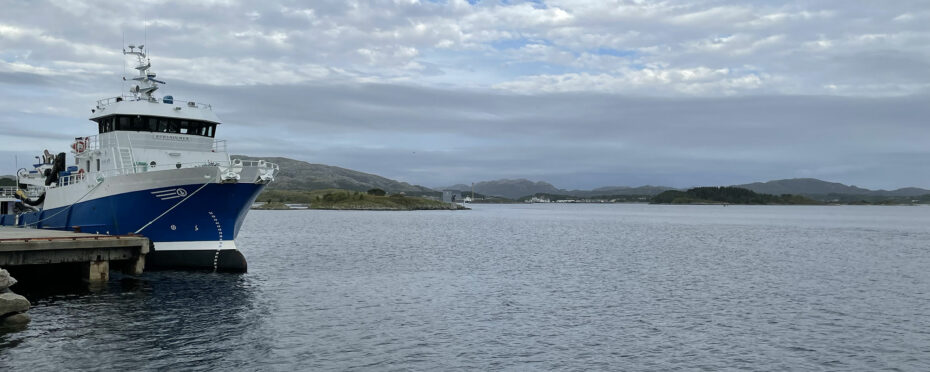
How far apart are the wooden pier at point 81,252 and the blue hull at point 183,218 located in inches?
53.7

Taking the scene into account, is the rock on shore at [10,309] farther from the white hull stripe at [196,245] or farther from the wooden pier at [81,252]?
the white hull stripe at [196,245]

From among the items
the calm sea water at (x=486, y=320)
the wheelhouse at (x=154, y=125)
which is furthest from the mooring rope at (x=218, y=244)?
the wheelhouse at (x=154, y=125)

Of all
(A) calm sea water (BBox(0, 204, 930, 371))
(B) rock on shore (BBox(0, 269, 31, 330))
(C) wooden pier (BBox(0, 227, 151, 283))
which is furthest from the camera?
(C) wooden pier (BBox(0, 227, 151, 283))

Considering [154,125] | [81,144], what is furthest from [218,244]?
[81,144]

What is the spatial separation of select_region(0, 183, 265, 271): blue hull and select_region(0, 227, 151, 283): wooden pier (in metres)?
1.36

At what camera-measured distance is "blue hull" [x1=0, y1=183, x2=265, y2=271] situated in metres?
33.2

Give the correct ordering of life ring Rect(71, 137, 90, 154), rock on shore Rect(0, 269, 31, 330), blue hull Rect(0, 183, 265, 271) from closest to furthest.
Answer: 1. rock on shore Rect(0, 269, 31, 330)
2. blue hull Rect(0, 183, 265, 271)
3. life ring Rect(71, 137, 90, 154)

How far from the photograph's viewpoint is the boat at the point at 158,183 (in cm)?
3316

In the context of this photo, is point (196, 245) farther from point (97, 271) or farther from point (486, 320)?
point (486, 320)

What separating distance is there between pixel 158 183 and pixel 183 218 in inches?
85.7

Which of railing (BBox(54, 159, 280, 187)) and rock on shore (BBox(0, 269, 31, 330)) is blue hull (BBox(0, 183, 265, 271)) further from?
rock on shore (BBox(0, 269, 31, 330))

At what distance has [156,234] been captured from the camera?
111 feet

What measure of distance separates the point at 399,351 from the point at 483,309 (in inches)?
321

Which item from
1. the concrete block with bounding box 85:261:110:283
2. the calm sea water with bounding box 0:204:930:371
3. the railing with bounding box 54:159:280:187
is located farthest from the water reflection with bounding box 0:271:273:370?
the railing with bounding box 54:159:280:187
